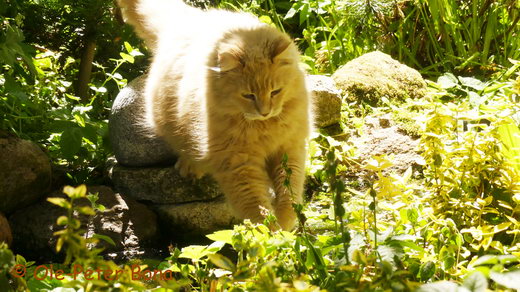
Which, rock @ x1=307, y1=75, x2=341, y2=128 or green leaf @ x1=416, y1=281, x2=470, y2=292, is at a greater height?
green leaf @ x1=416, y1=281, x2=470, y2=292

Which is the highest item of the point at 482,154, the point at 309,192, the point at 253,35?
the point at 253,35

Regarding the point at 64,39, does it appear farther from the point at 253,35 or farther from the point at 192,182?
the point at 253,35

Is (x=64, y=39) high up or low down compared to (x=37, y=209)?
up

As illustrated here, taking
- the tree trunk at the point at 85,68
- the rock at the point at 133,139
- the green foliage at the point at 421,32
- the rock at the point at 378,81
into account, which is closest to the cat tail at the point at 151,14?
the rock at the point at 133,139

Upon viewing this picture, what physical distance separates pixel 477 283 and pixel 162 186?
252 cm

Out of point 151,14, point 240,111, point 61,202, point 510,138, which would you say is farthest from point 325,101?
point 61,202

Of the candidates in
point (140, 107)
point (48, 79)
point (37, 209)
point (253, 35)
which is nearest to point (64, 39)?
point (48, 79)

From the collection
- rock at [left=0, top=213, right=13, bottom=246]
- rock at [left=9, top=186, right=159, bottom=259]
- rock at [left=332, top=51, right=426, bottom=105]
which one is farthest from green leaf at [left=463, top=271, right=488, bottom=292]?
rock at [left=332, top=51, right=426, bottom=105]

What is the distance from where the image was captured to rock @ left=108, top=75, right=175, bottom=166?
371 cm

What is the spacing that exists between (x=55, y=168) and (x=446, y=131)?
251 centimetres

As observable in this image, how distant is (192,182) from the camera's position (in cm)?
358

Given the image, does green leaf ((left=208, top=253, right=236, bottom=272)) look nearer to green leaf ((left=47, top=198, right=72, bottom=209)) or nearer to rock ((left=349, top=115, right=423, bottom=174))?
green leaf ((left=47, top=198, right=72, bottom=209))

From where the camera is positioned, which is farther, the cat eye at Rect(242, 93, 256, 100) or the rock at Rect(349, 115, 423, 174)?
the rock at Rect(349, 115, 423, 174)

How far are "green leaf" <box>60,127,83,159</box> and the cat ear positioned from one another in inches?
54.3
